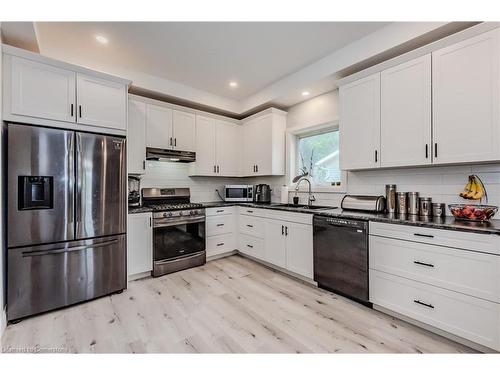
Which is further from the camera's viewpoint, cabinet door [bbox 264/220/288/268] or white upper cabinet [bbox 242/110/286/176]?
white upper cabinet [bbox 242/110/286/176]

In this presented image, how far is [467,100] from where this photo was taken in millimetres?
1920

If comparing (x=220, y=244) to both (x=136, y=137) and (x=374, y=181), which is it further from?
(x=374, y=181)

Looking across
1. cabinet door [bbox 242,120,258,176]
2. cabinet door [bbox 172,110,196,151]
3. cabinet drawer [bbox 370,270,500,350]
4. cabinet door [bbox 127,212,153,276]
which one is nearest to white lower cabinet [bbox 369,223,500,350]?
cabinet drawer [bbox 370,270,500,350]

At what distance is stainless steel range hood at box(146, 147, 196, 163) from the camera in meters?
3.29

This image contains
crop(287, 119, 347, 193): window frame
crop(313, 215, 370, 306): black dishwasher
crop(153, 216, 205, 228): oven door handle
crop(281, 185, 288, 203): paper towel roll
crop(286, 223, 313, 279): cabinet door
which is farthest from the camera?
crop(281, 185, 288, 203): paper towel roll

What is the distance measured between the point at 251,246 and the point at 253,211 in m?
0.55

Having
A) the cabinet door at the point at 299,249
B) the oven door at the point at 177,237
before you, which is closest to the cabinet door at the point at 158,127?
the oven door at the point at 177,237

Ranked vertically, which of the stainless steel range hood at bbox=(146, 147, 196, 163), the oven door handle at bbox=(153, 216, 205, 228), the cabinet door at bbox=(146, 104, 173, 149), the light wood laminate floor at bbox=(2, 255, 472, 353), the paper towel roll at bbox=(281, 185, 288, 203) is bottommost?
the light wood laminate floor at bbox=(2, 255, 472, 353)

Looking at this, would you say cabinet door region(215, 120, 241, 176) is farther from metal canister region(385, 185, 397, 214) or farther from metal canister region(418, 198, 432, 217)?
metal canister region(418, 198, 432, 217)

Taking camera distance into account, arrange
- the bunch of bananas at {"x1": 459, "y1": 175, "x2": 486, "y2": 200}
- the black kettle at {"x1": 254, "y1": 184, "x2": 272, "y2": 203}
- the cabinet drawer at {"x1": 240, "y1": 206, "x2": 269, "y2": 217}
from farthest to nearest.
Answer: the black kettle at {"x1": 254, "y1": 184, "x2": 272, "y2": 203} < the cabinet drawer at {"x1": 240, "y1": 206, "x2": 269, "y2": 217} < the bunch of bananas at {"x1": 459, "y1": 175, "x2": 486, "y2": 200}

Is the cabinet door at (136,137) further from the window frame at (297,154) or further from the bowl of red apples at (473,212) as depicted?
the bowl of red apples at (473,212)

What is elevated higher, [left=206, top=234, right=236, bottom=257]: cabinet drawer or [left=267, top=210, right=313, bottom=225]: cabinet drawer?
[left=267, top=210, right=313, bottom=225]: cabinet drawer

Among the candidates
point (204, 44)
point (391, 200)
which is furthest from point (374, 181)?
point (204, 44)
